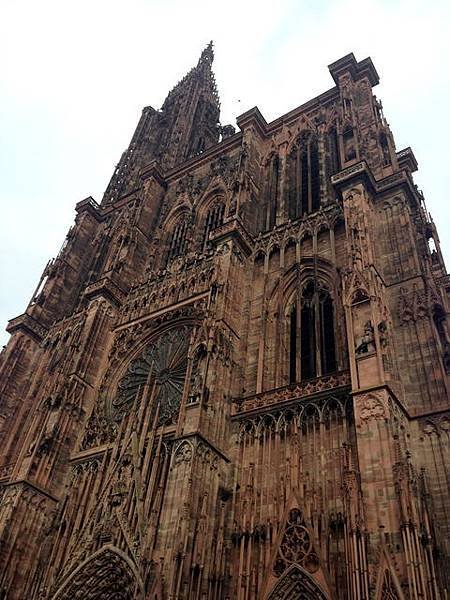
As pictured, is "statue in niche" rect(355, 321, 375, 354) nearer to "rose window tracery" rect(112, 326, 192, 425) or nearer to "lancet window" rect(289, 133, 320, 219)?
"rose window tracery" rect(112, 326, 192, 425)

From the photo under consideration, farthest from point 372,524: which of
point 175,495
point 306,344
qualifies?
point 306,344

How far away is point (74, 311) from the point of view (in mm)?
26156

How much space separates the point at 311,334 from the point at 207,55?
40.0 m

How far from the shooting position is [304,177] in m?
22.7

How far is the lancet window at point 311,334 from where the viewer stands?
51.5ft

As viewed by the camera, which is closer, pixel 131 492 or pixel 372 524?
pixel 372 524

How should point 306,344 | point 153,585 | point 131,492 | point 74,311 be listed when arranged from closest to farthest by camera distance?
point 153,585 → point 131,492 → point 306,344 → point 74,311

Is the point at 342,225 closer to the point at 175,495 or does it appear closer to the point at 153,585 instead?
the point at 175,495

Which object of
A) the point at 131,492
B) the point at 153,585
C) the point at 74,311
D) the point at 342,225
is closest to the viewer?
the point at 153,585

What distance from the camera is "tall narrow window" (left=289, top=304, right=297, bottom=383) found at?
16234 millimetres

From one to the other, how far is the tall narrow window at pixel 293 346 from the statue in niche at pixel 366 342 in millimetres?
3340

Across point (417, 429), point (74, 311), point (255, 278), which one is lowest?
point (417, 429)

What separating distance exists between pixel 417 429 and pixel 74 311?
18121 millimetres

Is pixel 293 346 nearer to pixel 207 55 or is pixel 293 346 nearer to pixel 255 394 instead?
pixel 255 394
